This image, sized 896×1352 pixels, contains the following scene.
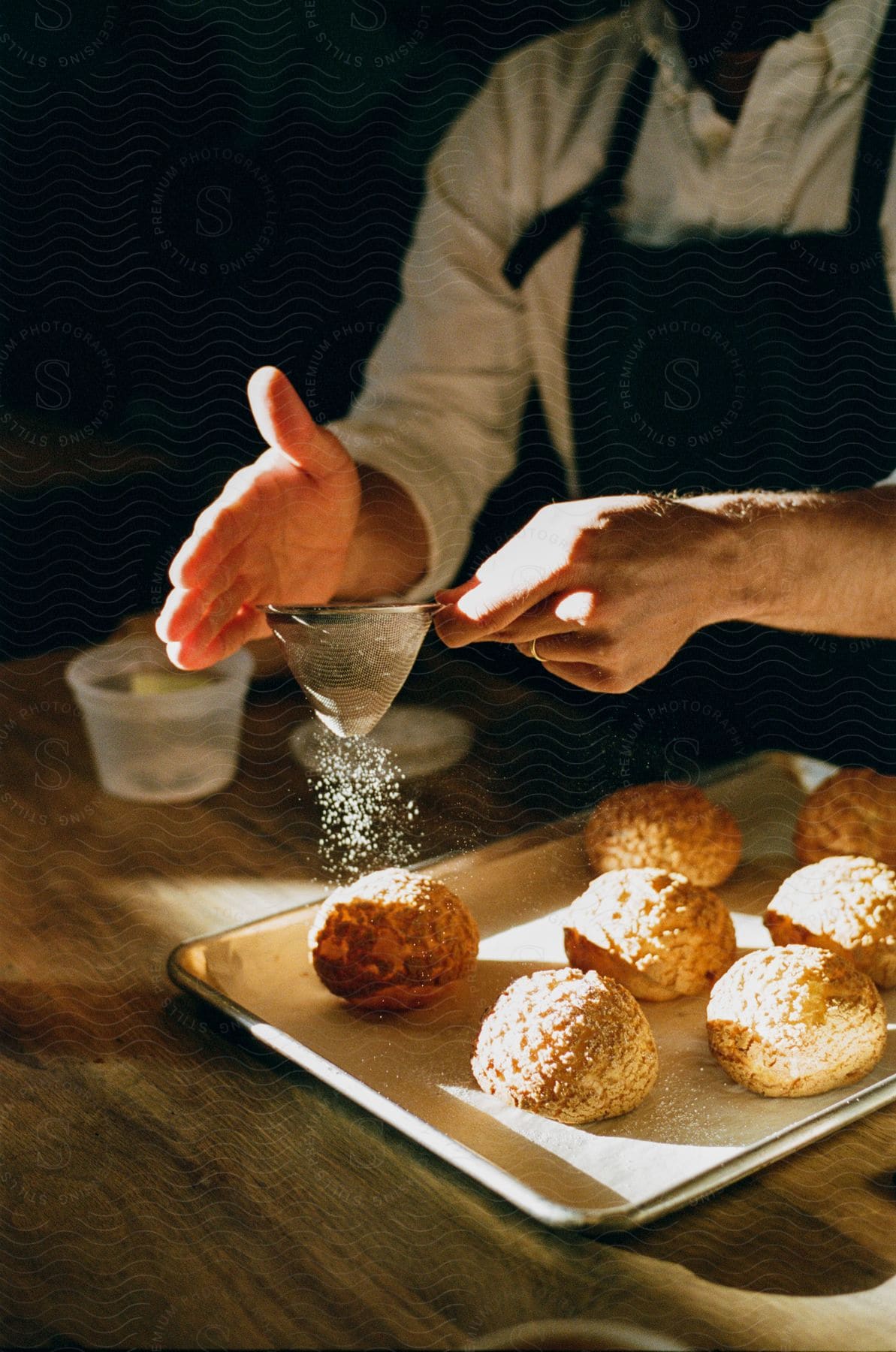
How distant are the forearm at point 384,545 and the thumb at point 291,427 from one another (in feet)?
0.24

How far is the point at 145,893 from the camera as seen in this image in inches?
28.4

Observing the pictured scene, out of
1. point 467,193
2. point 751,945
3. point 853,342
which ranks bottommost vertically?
point 751,945

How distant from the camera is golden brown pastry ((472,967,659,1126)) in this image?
1.73 ft

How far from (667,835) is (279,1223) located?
38cm

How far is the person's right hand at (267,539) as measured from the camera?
30.0 inches

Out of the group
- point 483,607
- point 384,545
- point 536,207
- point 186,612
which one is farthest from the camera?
point 536,207

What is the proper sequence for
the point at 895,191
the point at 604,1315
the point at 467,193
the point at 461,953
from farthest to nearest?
the point at 467,193 → the point at 895,191 → the point at 461,953 → the point at 604,1315

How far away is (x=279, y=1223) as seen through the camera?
462 mm

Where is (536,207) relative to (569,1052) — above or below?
above

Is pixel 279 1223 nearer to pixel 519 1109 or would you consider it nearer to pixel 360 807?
pixel 519 1109

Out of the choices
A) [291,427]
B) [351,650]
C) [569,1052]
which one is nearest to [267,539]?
[291,427]

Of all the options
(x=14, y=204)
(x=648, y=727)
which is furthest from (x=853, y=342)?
(x=14, y=204)

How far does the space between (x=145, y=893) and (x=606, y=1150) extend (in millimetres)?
344

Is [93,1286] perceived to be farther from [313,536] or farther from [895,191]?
[895,191]
